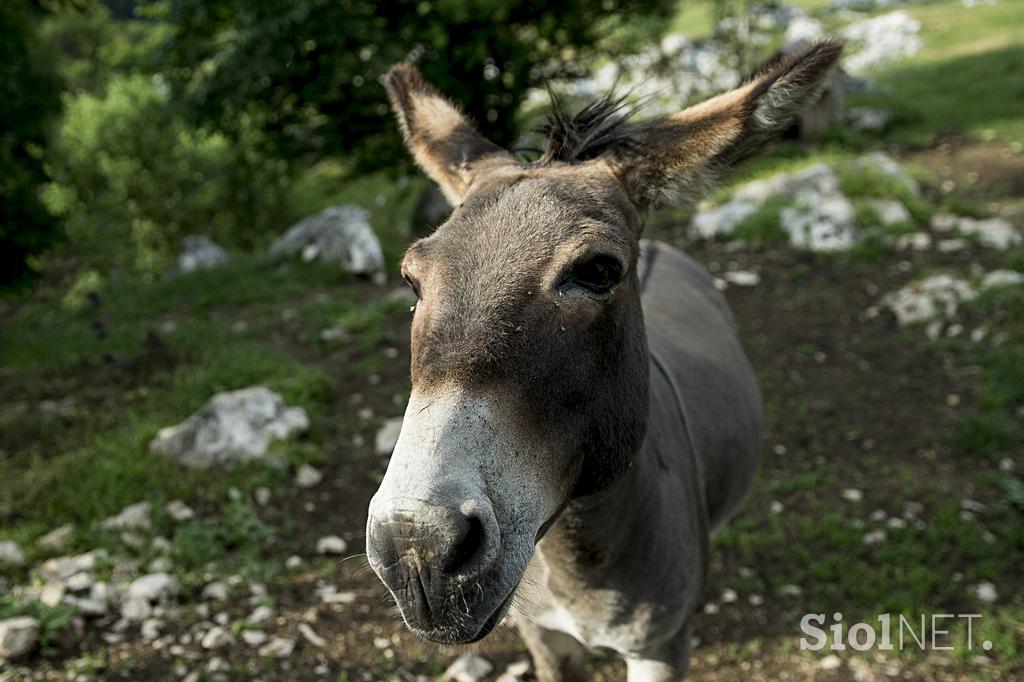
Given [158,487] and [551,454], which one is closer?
[551,454]

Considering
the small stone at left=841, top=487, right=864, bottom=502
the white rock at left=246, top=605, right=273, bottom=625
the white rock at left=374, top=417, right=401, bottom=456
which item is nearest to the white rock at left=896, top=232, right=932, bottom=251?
the small stone at left=841, top=487, right=864, bottom=502

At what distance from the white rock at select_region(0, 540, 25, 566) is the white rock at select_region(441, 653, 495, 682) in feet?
8.79

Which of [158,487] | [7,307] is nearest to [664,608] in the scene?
[158,487]

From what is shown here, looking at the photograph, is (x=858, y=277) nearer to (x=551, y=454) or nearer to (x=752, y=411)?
(x=752, y=411)

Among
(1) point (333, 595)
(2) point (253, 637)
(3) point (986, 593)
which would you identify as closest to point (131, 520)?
(2) point (253, 637)

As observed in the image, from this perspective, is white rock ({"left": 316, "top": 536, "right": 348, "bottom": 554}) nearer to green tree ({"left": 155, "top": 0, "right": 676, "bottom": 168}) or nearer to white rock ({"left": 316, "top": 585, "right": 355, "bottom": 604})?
white rock ({"left": 316, "top": 585, "right": 355, "bottom": 604})

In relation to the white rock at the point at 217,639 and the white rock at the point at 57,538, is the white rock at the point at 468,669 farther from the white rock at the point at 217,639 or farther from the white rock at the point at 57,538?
the white rock at the point at 57,538

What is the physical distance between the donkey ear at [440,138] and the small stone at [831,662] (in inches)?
115

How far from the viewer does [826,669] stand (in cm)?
352

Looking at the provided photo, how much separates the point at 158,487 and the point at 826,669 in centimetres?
423

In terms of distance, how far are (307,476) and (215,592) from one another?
121 cm

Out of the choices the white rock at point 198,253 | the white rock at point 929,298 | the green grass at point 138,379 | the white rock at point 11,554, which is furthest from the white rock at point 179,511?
the white rock at point 198,253

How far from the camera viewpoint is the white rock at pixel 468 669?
3512 millimetres

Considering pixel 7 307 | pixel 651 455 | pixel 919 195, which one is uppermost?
pixel 651 455
